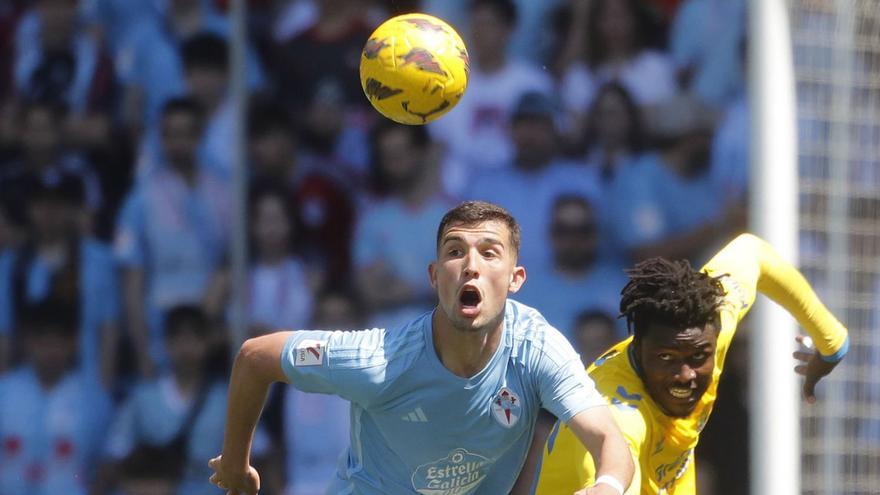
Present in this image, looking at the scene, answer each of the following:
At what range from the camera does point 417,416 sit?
526 centimetres

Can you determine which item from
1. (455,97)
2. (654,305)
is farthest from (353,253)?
(654,305)

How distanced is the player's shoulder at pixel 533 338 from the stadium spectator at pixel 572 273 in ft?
10.9

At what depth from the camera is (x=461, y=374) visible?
5219 millimetres

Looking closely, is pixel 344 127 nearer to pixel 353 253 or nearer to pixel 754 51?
pixel 353 253

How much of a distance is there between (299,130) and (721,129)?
2.76 meters

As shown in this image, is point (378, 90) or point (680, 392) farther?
point (378, 90)

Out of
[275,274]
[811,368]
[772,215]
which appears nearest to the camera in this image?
[811,368]

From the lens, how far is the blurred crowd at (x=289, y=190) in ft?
28.9

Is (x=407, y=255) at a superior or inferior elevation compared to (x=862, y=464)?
superior

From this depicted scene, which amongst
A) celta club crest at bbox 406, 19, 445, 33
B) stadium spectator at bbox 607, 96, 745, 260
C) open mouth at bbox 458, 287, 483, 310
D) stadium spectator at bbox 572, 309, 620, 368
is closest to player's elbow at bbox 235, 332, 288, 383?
open mouth at bbox 458, 287, 483, 310

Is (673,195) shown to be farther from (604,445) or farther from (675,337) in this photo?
(604,445)

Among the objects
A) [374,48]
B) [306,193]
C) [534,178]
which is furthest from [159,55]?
[374,48]

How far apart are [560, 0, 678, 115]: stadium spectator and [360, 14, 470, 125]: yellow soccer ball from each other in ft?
9.91

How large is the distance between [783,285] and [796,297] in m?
0.08
